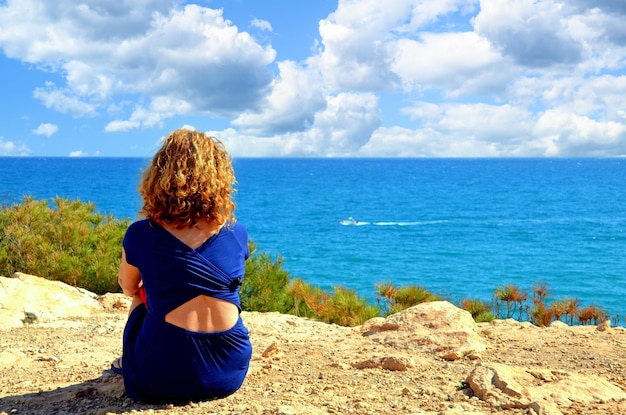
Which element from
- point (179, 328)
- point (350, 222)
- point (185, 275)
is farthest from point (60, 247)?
point (350, 222)

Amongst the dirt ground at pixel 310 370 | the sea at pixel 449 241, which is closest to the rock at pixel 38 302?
the dirt ground at pixel 310 370

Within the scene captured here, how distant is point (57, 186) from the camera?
72.2 meters

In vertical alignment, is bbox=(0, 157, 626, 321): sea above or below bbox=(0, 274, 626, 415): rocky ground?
below

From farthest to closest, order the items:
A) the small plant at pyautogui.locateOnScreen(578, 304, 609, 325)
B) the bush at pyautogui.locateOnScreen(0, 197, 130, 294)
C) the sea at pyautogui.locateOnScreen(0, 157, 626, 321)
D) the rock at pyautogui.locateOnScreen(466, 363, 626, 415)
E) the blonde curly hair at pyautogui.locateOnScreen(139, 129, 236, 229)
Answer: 1. the sea at pyautogui.locateOnScreen(0, 157, 626, 321)
2. the bush at pyautogui.locateOnScreen(0, 197, 130, 294)
3. the small plant at pyautogui.locateOnScreen(578, 304, 609, 325)
4. the rock at pyautogui.locateOnScreen(466, 363, 626, 415)
5. the blonde curly hair at pyautogui.locateOnScreen(139, 129, 236, 229)

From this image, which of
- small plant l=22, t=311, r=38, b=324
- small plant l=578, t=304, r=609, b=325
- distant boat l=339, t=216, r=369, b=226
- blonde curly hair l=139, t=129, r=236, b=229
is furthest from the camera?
distant boat l=339, t=216, r=369, b=226

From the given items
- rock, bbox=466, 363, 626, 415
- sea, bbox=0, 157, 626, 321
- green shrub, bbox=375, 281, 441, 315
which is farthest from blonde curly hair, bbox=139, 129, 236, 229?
green shrub, bbox=375, 281, 441, 315

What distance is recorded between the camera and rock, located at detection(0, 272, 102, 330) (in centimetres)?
686

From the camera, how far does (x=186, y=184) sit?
3371mm

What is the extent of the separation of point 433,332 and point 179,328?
2.69 m

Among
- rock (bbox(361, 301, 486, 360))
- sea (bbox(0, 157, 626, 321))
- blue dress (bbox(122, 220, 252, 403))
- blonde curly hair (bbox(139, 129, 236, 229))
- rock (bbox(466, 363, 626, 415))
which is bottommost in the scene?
sea (bbox(0, 157, 626, 321))

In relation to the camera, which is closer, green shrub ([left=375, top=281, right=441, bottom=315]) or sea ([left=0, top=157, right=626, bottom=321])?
green shrub ([left=375, top=281, right=441, bottom=315])

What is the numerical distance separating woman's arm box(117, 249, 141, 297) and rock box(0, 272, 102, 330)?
3.68 metres

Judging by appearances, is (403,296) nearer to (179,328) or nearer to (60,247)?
(60,247)

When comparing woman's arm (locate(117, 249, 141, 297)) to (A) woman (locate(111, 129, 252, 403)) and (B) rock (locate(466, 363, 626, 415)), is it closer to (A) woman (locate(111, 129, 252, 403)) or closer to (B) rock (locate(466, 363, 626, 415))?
(A) woman (locate(111, 129, 252, 403))
